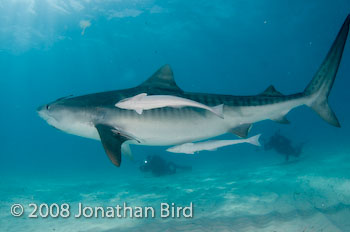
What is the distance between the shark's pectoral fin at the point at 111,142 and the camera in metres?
3.38

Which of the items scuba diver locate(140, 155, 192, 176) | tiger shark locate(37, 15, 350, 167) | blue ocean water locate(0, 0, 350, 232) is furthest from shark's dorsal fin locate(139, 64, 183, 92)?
scuba diver locate(140, 155, 192, 176)

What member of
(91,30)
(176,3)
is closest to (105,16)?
(91,30)

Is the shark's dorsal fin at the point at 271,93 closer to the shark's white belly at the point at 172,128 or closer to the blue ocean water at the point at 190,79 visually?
the shark's white belly at the point at 172,128

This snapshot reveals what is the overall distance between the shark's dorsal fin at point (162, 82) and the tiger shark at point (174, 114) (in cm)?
4

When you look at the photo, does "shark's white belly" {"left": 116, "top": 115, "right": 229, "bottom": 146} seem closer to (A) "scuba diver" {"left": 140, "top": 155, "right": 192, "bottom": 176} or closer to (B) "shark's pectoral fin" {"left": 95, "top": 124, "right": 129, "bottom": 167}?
(B) "shark's pectoral fin" {"left": 95, "top": 124, "right": 129, "bottom": 167}

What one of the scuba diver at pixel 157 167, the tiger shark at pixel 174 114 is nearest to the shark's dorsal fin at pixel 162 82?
the tiger shark at pixel 174 114

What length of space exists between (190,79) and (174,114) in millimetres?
78377

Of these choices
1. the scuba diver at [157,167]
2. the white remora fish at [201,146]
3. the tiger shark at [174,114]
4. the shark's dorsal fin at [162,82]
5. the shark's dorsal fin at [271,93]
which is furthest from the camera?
the scuba diver at [157,167]

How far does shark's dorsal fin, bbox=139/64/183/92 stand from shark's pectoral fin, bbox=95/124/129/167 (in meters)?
1.43

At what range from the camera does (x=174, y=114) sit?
4.14m

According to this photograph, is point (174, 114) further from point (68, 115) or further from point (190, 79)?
point (190, 79)

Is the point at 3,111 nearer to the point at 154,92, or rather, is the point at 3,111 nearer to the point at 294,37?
the point at 294,37

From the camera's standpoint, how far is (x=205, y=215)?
6.88 m

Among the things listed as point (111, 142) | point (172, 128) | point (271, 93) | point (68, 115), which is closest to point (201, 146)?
point (172, 128)
